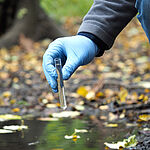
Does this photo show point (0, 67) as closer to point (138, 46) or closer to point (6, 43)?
point (6, 43)

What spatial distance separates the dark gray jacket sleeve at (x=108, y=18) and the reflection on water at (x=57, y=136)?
0.62 metres

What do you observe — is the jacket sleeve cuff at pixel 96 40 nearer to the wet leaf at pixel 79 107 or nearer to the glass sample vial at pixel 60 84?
the glass sample vial at pixel 60 84

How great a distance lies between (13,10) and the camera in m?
7.80

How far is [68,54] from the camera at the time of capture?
1834 millimetres

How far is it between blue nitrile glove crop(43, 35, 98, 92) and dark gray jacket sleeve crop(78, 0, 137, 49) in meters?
0.08

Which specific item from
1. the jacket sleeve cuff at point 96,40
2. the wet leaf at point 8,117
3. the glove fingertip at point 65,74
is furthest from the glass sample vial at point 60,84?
the wet leaf at point 8,117

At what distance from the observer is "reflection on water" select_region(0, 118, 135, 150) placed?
1940 millimetres

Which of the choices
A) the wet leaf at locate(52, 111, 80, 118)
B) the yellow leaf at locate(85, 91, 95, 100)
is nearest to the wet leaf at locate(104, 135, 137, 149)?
the wet leaf at locate(52, 111, 80, 118)

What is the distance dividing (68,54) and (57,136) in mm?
636

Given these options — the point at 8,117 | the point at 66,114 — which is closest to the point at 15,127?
the point at 8,117

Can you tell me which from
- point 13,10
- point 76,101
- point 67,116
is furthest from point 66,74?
point 13,10

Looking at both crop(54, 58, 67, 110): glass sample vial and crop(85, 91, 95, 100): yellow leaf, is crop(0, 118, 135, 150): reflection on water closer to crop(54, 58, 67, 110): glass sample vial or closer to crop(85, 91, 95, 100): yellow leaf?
crop(54, 58, 67, 110): glass sample vial

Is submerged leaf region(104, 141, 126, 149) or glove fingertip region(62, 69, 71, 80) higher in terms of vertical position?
glove fingertip region(62, 69, 71, 80)

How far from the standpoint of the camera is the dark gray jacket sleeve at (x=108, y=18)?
1873mm
